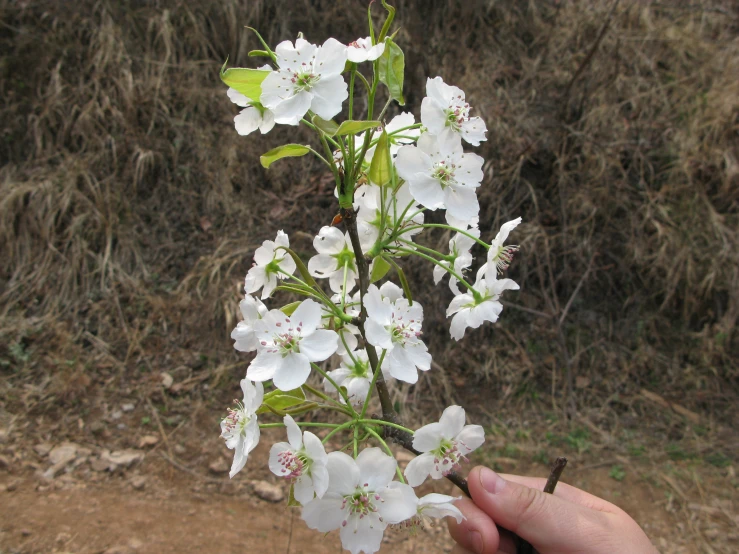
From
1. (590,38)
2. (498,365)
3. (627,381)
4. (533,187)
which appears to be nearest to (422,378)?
(498,365)

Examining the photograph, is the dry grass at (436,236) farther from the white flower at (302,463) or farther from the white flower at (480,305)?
the white flower at (302,463)

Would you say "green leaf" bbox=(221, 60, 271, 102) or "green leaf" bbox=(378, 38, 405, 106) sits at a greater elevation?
"green leaf" bbox=(378, 38, 405, 106)

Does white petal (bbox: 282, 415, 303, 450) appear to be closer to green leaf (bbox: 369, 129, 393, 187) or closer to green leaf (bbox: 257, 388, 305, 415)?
green leaf (bbox: 257, 388, 305, 415)

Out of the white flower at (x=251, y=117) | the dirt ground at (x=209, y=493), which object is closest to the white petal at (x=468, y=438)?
the white flower at (x=251, y=117)

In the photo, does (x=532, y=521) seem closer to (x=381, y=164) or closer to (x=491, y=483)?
(x=491, y=483)

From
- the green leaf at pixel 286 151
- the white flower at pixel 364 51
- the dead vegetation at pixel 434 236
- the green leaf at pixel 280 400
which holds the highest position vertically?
the white flower at pixel 364 51

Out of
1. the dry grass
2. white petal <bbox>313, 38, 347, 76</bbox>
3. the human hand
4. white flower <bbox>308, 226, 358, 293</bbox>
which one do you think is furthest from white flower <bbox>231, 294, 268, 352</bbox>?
the dry grass

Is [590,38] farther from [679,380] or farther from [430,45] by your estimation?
[679,380]
